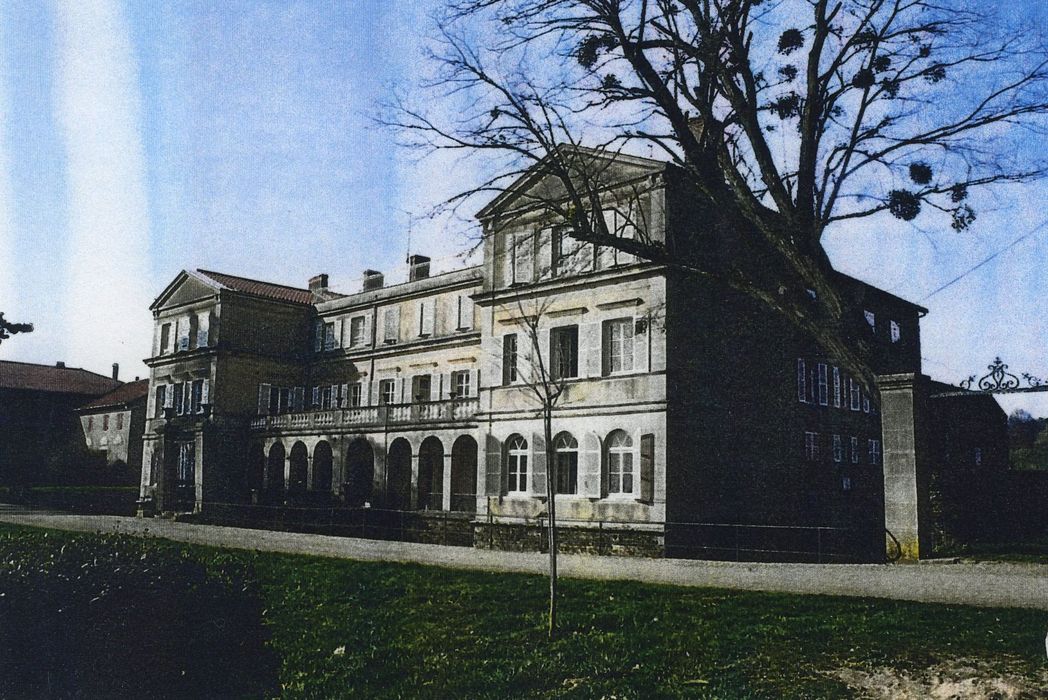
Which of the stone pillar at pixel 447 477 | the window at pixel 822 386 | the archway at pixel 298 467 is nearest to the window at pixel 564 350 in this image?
the stone pillar at pixel 447 477

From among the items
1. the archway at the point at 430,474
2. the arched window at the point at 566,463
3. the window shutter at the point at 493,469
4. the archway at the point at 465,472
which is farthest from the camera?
the archway at the point at 430,474

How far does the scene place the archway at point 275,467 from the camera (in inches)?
1631

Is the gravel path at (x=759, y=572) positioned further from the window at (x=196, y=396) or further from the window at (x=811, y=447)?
the window at (x=196, y=396)

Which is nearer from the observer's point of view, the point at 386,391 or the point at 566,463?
the point at 566,463

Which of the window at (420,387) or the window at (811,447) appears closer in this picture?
the window at (811,447)

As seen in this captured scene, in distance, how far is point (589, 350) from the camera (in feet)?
86.1

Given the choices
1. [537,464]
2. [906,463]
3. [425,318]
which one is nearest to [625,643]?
[906,463]

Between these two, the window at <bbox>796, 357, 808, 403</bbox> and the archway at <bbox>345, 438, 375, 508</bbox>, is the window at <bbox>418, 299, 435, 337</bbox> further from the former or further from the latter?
the window at <bbox>796, 357, 808, 403</bbox>

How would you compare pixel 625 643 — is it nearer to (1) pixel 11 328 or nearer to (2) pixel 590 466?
(1) pixel 11 328

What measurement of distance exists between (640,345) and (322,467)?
2118 cm

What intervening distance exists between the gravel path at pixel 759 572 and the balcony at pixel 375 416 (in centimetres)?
945

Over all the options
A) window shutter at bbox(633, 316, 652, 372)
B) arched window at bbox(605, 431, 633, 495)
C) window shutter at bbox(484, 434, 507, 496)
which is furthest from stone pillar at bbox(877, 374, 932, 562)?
window shutter at bbox(484, 434, 507, 496)

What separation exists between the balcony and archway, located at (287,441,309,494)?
3.68 feet

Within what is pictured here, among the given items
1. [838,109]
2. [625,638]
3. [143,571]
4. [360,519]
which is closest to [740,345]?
[838,109]
